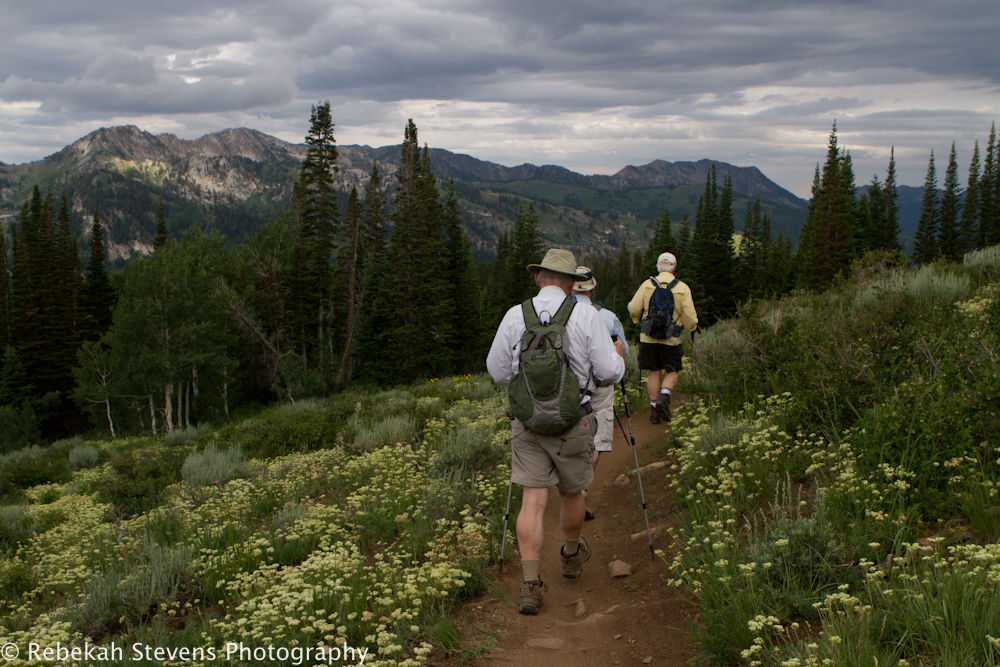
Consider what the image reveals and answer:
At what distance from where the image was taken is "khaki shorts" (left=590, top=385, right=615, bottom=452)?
6.28m

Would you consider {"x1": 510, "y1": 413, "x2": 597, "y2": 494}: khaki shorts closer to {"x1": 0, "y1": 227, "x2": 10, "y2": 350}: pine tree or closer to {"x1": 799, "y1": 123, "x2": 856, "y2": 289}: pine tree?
{"x1": 799, "y1": 123, "x2": 856, "y2": 289}: pine tree

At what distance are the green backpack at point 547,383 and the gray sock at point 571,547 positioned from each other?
3.93ft

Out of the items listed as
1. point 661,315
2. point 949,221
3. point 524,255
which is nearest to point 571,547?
point 661,315

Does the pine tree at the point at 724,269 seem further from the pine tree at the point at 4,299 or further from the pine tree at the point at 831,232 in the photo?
the pine tree at the point at 4,299

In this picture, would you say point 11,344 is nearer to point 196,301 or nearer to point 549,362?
point 196,301

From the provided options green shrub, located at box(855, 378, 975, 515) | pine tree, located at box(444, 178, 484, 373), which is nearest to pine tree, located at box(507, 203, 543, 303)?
pine tree, located at box(444, 178, 484, 373)

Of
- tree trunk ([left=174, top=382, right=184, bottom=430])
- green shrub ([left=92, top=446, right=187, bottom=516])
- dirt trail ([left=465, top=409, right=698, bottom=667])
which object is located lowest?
tree trunk ([left=174, top=382, right=184, bottom=430])

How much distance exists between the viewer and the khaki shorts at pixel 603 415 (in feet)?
20.6

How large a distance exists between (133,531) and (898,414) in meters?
7.58

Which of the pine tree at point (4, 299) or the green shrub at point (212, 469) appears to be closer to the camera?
the green shrub at point (212, 469)

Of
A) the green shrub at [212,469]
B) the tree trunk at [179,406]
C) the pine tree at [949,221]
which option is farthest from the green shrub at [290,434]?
the pine tree at [949,221]

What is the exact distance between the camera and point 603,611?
4352 millimetres

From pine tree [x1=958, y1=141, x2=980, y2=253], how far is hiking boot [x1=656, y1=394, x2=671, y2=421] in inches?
3060

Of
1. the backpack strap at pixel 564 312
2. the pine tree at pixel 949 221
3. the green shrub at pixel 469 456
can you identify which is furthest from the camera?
the pine tree at pixel 949 221
